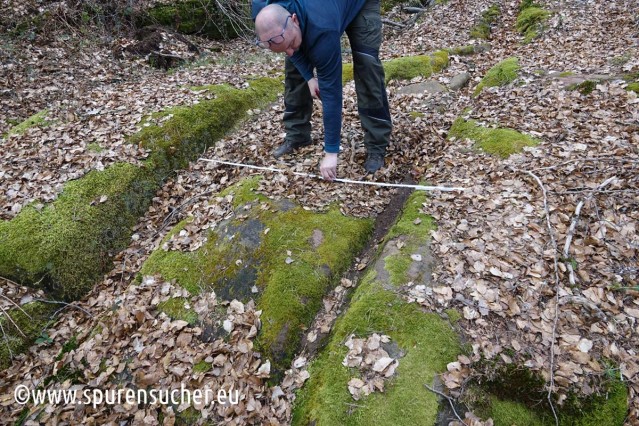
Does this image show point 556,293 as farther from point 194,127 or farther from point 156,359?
point 194,127

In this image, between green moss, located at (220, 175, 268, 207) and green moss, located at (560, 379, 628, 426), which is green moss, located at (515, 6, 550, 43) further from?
A: green moss, located at (560, 379, 628, 426)

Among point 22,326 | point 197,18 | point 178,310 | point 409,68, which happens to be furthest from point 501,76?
point 197,18

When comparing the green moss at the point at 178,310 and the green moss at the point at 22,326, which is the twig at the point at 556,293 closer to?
the green moss at the point at 178,310

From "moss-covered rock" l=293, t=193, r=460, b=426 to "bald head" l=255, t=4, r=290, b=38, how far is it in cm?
245

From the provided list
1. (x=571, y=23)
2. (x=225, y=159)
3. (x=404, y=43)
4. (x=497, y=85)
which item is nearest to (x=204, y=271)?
(x=225, y=159)

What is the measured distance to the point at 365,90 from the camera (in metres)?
4.83

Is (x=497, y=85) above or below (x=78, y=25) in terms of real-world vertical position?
below

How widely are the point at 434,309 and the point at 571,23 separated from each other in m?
9.14

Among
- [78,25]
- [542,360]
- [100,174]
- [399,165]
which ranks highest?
[78,25]

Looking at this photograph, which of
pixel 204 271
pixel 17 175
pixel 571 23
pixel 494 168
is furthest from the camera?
pixel 571 23

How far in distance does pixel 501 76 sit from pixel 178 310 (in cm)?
637

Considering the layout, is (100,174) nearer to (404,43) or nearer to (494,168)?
(494,168)

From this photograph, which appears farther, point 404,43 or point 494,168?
point 404,43

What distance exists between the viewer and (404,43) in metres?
10.7
